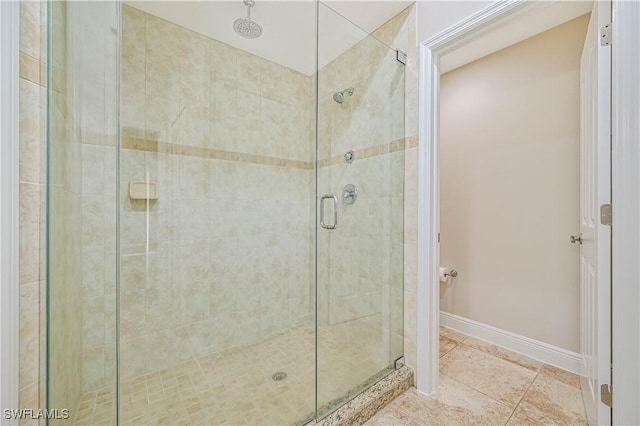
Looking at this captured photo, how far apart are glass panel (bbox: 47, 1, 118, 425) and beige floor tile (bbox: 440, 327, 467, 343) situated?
2.28 metres

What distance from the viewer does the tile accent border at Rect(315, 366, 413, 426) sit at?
126 cm

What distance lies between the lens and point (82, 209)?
1.25 m

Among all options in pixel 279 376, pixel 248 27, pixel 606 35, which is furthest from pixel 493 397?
pixel 248 27

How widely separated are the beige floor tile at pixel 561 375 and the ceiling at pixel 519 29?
6.81ft

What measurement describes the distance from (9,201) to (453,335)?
2735mm

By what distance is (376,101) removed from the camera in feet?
5.75

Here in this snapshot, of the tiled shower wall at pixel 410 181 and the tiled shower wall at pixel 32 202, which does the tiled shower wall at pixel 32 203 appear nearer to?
the tiled shower wall at pixel 32 202

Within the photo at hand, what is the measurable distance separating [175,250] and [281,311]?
984mm

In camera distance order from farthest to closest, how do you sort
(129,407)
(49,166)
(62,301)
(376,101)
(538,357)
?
1. (538,357)
2. (376,101)
3. (129,407)
4. (62,301)
5. (49,166)

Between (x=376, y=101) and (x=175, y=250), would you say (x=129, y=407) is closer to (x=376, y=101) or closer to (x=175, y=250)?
(x=175, y=250)

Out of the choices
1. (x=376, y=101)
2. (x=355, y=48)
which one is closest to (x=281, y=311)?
(x=376, y=101)

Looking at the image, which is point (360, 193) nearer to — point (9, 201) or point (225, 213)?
point (225, 213)

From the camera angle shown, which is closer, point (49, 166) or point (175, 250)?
point (49, 166)

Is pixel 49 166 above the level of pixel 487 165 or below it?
below
